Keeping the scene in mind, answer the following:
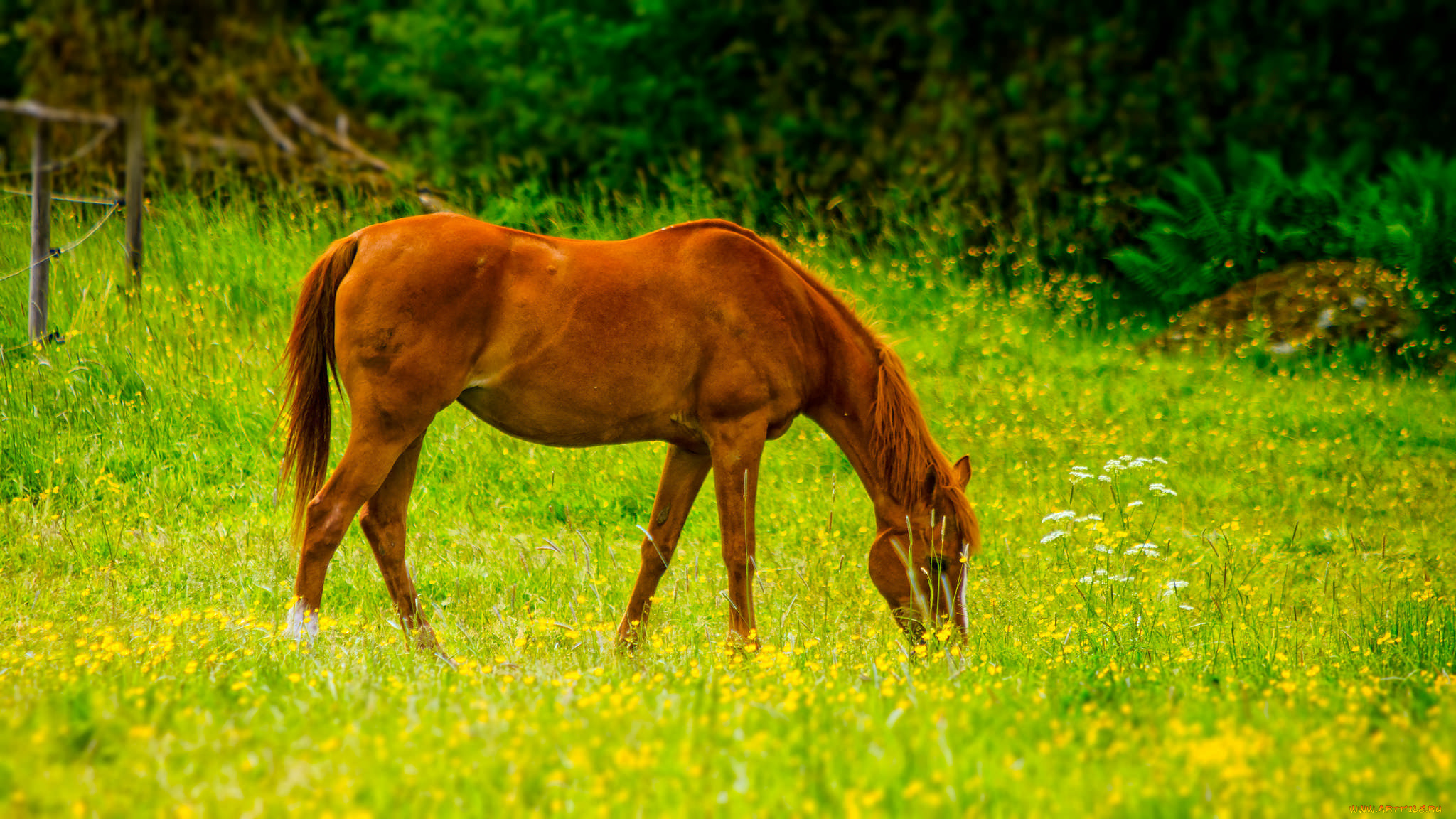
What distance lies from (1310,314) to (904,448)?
6600 mm

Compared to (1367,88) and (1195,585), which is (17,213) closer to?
(1195,585)

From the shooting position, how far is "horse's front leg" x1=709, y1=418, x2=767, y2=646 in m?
5.09

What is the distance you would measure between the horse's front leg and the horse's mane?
525 mm

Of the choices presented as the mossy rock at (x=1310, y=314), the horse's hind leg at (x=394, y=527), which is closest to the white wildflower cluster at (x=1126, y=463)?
the mossy rock at (x=1310, y=314)

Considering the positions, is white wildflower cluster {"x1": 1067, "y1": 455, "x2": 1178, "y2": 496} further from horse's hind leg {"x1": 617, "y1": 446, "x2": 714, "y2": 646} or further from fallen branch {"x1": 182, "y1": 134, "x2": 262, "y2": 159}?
fallen branch {"x1": 182, "y1": 134, "x2": 262, "y2": 159}

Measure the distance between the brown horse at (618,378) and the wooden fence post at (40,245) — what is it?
12.7 ft

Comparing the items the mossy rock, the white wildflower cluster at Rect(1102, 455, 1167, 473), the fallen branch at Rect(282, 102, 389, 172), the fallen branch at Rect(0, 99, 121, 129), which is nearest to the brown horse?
the white wildflower cluster at Rect(1102, 455, 1167, 473)

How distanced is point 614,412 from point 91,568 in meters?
2.96

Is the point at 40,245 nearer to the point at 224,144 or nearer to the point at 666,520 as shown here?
the point at 666,520

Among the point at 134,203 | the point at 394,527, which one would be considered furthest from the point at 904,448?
the point at 134,203

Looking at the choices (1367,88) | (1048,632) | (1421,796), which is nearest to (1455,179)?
(1367,88)

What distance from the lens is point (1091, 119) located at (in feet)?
40.5

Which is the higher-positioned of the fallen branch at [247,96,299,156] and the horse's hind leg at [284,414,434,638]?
the horse's hind leg at [284,414,434,638]

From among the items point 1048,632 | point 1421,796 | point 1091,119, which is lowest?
point 1048,632
